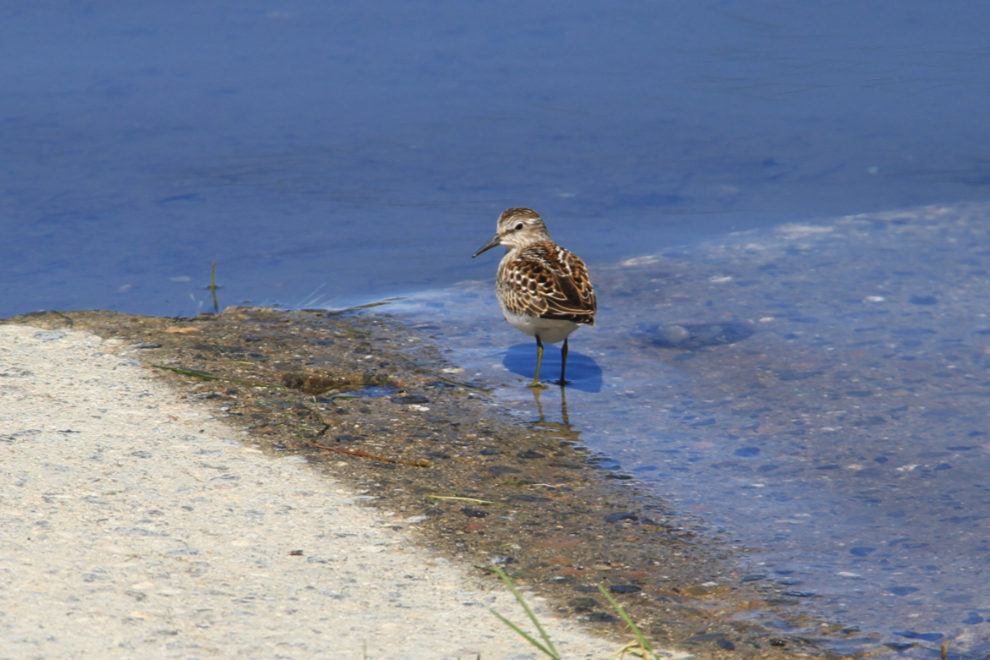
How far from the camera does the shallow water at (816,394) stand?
4.22 meters

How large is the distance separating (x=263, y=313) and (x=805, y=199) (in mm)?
4672

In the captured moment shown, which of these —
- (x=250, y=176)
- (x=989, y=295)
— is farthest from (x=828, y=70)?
(x=250, y=176)

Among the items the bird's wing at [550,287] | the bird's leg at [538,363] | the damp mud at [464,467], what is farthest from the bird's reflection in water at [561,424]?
the bird's wing at [550,287]

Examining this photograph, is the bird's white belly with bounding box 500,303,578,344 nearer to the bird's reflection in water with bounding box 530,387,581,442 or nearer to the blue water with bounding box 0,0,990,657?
the blue water with bounding box 0,0,990,657

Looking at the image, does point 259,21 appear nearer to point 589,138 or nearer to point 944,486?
point 589,138

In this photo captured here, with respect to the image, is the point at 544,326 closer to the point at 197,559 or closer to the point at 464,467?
the point at 464,467

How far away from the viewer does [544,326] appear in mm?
6168

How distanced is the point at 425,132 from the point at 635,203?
2.34m

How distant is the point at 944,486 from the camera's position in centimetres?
490

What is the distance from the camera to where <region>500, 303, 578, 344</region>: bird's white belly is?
611 centimetres

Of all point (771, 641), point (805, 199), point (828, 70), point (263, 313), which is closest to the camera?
point (771, 641)

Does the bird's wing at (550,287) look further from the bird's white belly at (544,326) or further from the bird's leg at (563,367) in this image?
the bird's leg at (563,367)

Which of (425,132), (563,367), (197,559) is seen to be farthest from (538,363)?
(425,132)

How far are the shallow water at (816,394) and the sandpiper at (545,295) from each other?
324 millimetres
